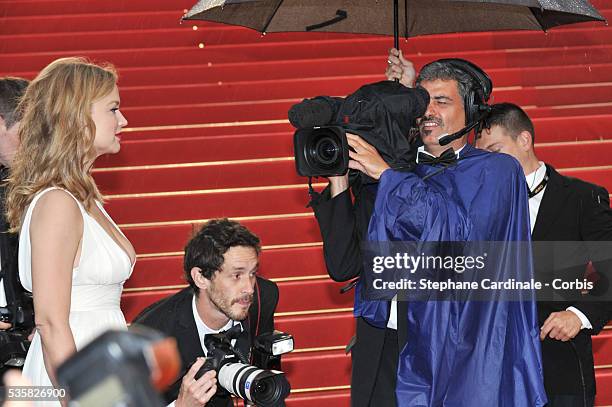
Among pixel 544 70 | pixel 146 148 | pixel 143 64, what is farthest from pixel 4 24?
pixel 544 70

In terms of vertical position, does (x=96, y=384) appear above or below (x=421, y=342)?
above

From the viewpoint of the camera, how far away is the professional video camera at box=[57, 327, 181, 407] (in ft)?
1.91

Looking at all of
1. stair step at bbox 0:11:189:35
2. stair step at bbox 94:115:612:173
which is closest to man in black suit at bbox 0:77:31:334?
stair step at bbox 94:115:612:173

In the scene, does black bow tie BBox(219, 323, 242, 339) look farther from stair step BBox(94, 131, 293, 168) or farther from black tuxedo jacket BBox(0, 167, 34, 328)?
stair step BBox(94, 131, 293, 168)

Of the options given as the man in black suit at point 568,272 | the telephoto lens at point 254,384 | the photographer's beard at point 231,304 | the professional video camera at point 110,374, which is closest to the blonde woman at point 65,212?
the telephoto lens at point 254,384

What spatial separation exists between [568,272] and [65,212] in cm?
170

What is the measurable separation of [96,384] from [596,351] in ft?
13.4

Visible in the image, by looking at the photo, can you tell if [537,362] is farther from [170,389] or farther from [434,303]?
[170,389]

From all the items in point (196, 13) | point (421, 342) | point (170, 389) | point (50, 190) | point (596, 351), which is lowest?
point (596, 351)

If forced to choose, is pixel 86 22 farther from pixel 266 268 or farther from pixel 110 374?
pixel 110 374

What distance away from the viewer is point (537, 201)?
302cm

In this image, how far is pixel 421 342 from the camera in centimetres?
221

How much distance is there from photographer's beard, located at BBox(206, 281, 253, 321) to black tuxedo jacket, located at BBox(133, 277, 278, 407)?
1.4 inches

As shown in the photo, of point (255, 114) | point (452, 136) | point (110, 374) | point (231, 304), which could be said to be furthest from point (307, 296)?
point (110, 374)
